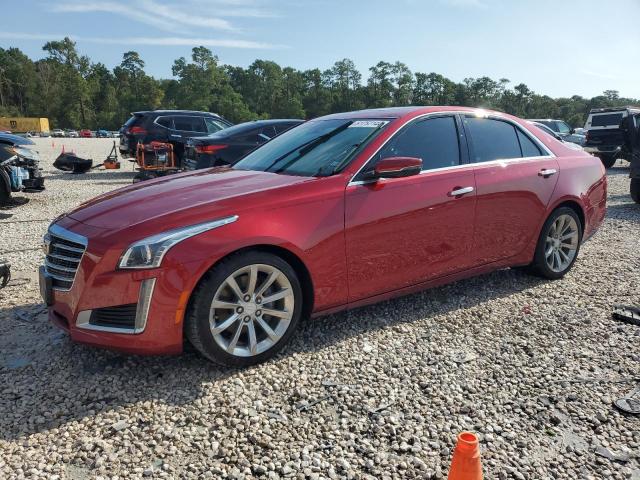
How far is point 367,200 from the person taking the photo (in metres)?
3.53

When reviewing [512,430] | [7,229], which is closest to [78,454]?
[512,430]

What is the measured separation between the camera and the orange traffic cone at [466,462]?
6.14 feet

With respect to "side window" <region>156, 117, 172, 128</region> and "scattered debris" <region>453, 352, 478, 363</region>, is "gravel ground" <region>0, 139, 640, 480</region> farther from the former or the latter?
"side window" <region>156, 117, 172, 128</region>

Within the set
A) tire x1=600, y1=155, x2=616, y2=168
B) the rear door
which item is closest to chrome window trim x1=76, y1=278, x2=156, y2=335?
the rear door

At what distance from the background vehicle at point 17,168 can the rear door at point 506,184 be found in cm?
783

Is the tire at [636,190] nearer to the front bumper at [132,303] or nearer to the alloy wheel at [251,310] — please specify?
the alloy wheel at [251,310]

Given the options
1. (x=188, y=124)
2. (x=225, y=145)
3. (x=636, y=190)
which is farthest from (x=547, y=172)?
(x=188, y=124)

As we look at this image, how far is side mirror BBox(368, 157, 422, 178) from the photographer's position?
11.5ft

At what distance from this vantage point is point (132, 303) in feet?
9.46

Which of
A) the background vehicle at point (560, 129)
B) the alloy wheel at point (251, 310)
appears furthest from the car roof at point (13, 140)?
the background vehicle at point (560, 129)

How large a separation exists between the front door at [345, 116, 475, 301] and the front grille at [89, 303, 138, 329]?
1.44 metres

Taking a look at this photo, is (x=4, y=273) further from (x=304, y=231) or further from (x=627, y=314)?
(x=627, y=314)

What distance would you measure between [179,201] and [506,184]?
2.75 meters

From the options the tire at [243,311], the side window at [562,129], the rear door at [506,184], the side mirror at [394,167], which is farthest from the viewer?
the side window at [562,129]
